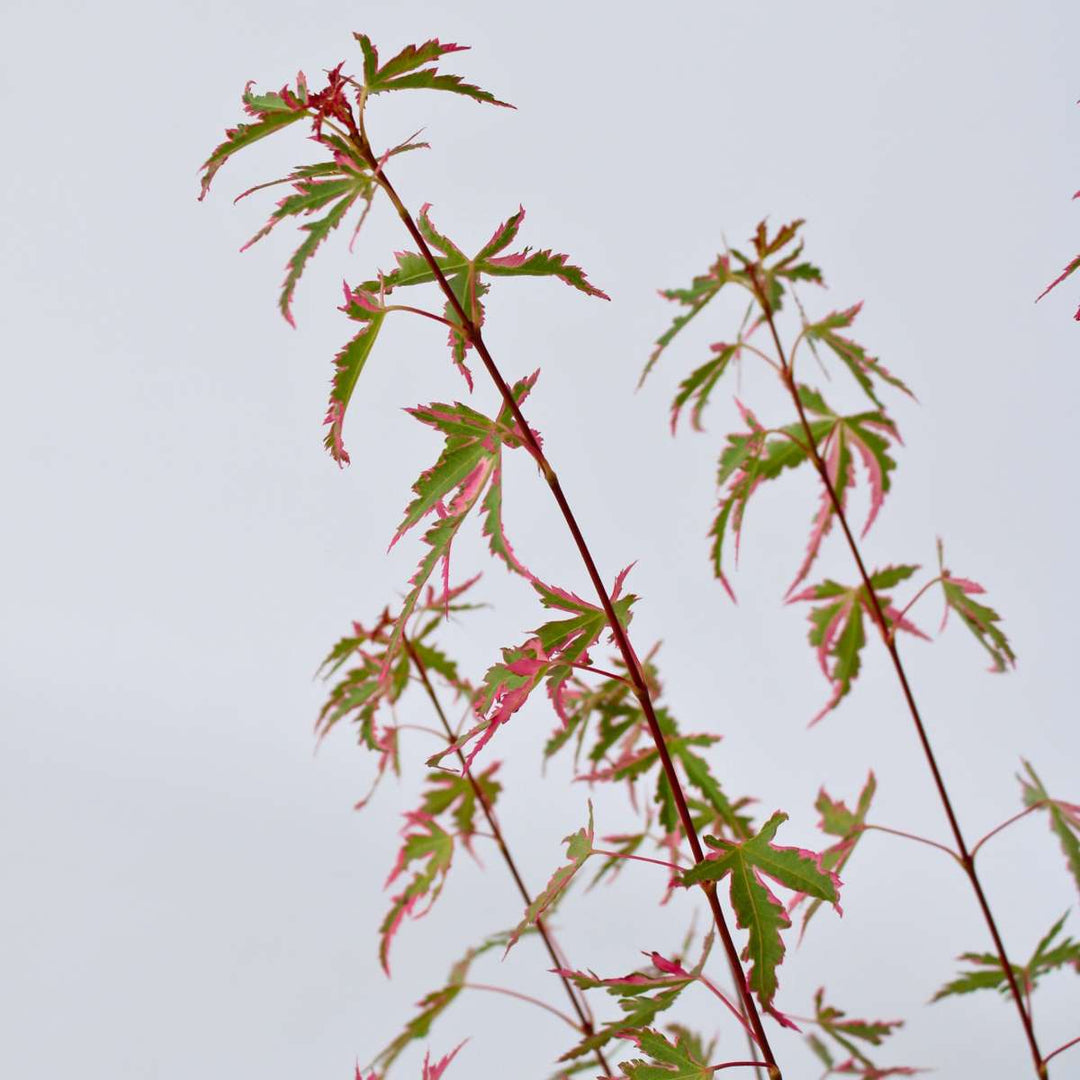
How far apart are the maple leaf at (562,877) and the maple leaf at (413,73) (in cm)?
45

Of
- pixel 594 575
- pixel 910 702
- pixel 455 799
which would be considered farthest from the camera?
pixel 455 799

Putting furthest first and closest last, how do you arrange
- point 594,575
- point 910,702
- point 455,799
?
point 455,799 < point 910,702 < point 594,575

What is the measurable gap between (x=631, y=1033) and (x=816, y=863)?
0.17m

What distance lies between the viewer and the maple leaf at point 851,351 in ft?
3.77

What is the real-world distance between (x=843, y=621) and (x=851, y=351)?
289 millimetres

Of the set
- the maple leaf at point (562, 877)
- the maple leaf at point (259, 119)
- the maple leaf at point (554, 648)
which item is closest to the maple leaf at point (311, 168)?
the maple leaf at point (259, 119)

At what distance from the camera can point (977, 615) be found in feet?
3.76

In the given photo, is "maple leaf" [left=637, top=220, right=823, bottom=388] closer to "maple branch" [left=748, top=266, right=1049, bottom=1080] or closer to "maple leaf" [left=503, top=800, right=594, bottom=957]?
"maple branch" [left=748, top=266, right=1049, bottom=1080]

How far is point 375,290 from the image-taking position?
2.64 feet

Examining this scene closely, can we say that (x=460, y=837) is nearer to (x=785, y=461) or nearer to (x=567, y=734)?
(x=567, y=734)

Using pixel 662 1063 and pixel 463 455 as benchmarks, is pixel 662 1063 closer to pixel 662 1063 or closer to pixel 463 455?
pixel 662 1063

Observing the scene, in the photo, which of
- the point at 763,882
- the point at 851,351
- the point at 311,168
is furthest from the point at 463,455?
the point at 851,351

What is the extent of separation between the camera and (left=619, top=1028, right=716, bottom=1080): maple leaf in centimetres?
76

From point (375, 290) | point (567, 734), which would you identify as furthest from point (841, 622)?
point (375, 290)
